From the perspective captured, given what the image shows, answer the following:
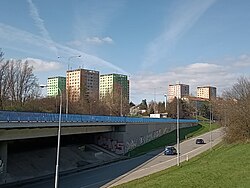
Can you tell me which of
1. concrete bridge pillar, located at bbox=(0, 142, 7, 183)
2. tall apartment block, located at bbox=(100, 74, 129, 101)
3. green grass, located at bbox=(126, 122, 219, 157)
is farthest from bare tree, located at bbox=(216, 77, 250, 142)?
tall apartment block, located at bbox=(100, 74, 129, 101)

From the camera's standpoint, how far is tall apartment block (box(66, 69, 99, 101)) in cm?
9394

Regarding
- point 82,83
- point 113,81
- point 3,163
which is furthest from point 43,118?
point 113,81

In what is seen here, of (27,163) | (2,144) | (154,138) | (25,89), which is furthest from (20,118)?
(154,138)

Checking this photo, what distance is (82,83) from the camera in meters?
105

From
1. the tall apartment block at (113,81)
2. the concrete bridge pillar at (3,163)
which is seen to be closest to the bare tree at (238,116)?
the concrete bridge pillar at (3,163)

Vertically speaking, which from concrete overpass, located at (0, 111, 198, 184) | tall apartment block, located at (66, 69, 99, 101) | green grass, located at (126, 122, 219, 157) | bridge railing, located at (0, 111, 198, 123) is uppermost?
tall apartment block, located at (66, 69, 99, 101)

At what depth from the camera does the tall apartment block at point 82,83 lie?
93.9 meters

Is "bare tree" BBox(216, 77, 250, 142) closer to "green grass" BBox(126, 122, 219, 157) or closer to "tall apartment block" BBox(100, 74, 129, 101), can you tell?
"green grass" BBox(126, 122, 219, 157)

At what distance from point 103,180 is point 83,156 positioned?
57.4 feet

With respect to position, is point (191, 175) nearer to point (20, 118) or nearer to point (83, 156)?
point (20, 118)

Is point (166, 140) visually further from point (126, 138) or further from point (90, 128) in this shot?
point (90, 128)

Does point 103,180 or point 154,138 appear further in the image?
point 154,138

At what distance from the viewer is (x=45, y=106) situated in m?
73.4

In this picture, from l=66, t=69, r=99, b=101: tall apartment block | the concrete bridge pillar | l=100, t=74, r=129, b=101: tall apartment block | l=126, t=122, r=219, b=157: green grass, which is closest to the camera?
the concrete bridge pillar
